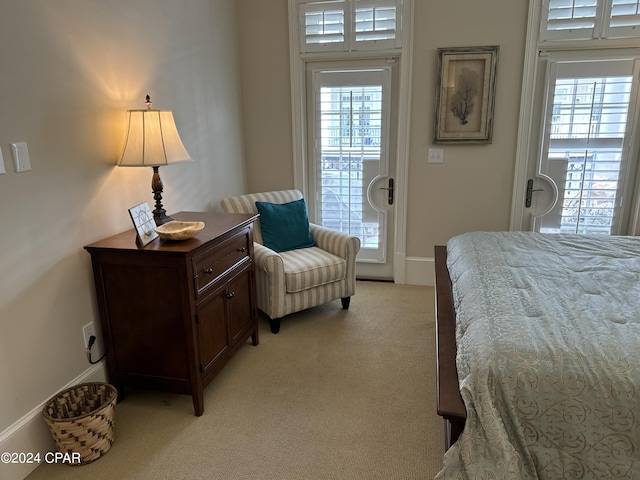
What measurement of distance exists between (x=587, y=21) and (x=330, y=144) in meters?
2.07

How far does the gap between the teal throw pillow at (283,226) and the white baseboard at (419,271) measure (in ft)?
3.16

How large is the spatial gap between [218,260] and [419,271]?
2.15 m

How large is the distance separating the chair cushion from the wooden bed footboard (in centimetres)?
81

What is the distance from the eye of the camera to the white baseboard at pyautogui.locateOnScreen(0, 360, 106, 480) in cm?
181

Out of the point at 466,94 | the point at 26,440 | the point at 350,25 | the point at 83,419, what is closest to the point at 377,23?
the point at 350,25

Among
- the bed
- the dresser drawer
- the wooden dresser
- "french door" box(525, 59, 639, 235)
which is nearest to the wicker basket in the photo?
the wooden dresser

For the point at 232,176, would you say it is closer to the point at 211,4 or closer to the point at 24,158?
the point at 211,4

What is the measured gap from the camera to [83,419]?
1865 mm

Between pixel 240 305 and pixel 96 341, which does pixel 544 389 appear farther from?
pixel 96 341

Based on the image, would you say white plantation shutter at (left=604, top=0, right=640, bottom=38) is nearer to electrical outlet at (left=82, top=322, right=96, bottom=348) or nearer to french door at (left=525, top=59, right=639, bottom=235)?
french door at (left=525, top=59, right=639, bottom=235)

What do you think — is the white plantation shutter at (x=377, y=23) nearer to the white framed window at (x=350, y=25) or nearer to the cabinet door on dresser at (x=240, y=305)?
the white framed window at (x=350, y=25)

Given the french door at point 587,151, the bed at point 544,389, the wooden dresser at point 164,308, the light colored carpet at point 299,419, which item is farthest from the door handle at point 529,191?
the wooden dresser at point 164,308

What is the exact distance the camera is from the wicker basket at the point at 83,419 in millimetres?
1871

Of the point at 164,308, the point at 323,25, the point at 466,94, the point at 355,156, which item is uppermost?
the point at 323,25
